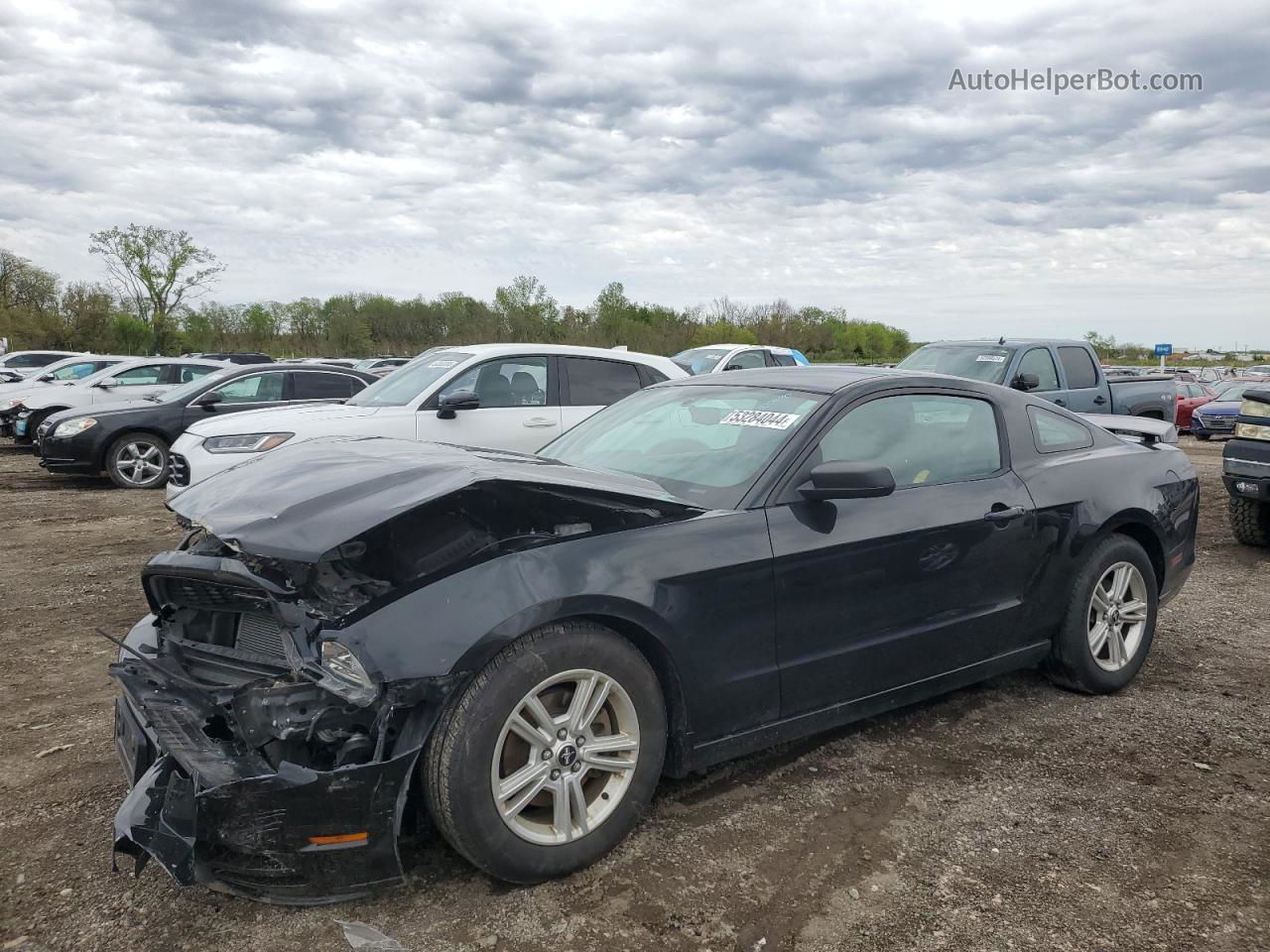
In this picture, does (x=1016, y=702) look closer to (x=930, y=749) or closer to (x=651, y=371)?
(x=930, y=749)

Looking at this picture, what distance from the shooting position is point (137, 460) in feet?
38.0

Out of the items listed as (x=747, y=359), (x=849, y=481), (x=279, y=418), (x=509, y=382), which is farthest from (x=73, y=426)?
(x=849, y=481)

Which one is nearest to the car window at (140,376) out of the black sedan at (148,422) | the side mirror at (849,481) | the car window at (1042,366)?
the black sedan at (148,422)

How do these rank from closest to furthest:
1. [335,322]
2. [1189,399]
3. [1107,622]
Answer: [1107,622] → [1189,399] → [335,322]

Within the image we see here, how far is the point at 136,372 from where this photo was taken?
15.2 meters

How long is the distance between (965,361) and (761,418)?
26.8ft

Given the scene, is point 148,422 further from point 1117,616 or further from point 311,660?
point 1117,616

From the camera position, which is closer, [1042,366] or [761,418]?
[761,418]

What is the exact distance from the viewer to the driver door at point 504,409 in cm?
809

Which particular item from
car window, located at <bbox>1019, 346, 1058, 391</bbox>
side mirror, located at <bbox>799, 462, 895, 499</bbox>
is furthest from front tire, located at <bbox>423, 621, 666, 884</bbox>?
car window, located at <bbox>1019, 346, 1058, 391</bbox>

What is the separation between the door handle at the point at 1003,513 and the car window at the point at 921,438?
0.17 m

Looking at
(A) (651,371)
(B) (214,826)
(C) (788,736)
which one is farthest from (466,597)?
(A) (651,371)

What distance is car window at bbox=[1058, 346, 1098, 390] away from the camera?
11.5 metres

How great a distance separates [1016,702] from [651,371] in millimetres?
5238
